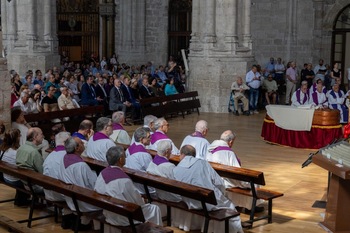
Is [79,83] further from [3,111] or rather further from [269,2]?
[269,2]

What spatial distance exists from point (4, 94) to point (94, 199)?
492 cm

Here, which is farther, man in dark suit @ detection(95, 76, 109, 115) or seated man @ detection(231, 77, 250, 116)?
seated man @ detection(231, 77, 250, 116)

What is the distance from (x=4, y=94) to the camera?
11.2 m

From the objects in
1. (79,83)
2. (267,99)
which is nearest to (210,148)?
(79,83)

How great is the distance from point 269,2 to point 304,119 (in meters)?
11.3

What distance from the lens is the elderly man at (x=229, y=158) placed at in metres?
8.76

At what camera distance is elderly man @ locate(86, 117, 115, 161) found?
9562 millimetres

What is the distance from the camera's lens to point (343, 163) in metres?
7.12

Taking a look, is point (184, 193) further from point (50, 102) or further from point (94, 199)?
point (50, 102)

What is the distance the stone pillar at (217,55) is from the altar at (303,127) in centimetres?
472

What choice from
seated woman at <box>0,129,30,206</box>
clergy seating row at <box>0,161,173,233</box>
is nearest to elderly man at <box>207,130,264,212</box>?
clergy seating row at <box>0,161,173,233</box>

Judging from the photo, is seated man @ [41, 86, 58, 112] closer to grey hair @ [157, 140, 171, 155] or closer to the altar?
the altar

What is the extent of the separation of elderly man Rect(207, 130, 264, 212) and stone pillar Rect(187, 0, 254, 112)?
9.78 meters

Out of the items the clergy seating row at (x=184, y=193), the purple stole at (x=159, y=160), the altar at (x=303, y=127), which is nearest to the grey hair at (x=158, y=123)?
the purple stole at (x=159, y=160)
